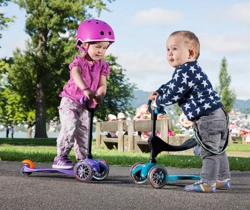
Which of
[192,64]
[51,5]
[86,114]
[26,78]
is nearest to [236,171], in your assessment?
[86,114]

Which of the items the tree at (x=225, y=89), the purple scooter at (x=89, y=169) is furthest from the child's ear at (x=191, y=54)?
the tree at (x=225, y=89)

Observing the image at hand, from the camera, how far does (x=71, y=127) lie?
6031mm

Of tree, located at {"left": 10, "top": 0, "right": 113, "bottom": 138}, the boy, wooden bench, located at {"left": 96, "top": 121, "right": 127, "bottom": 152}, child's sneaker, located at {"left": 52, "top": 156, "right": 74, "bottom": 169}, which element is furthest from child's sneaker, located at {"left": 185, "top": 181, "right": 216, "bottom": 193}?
tree, located at {"left": 10, "top": 0, "right": 113, "bottom": 138}

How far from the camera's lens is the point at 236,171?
8.12 metres

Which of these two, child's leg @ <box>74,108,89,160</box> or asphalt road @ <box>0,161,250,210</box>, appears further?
child's leg @ <box>74,108,89,160</box>

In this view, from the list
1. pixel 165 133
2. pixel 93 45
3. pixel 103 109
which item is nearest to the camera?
pixel 93 45

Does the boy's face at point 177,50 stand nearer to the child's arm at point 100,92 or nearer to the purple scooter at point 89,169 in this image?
the child's arm at point 100,92

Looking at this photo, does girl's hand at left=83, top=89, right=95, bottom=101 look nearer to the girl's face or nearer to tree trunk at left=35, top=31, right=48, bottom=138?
the girl's face

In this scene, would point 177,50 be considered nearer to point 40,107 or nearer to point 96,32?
point 96,32

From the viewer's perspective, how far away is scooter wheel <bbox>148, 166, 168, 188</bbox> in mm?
5080

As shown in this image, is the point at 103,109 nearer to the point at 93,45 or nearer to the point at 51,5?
the point at 51,5

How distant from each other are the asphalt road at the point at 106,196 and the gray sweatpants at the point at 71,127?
0.63 m

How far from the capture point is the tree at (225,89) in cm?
7775

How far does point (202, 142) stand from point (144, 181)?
30.5 inches
